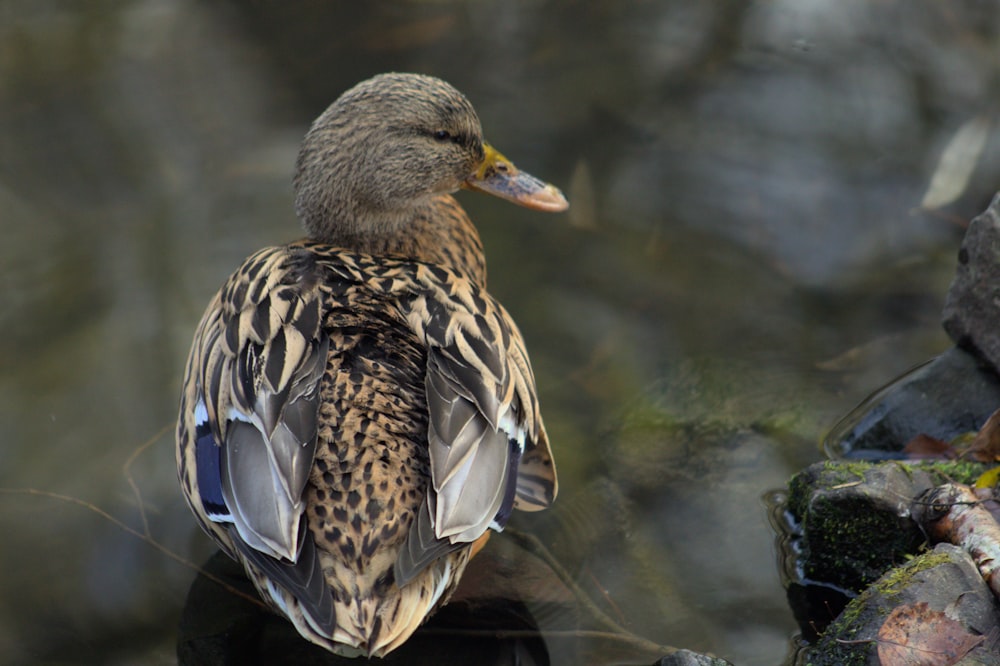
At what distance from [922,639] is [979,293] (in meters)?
1.58

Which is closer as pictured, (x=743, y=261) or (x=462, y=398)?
(x=462, y=398)

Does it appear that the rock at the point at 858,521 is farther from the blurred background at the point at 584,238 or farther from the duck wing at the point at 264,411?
the duck wing at the point at 264,411

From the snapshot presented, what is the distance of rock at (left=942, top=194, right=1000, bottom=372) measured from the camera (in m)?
4.21

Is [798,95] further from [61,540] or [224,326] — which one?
[61,540]

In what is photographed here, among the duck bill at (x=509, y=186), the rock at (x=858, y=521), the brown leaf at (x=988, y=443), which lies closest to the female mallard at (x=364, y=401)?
the duck bill at (x=509, y=186)

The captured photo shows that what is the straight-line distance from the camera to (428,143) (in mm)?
4527

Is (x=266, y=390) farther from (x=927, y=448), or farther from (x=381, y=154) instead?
(x=927, y=448)

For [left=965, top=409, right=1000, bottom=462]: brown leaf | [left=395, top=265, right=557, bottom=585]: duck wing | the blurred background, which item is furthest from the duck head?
[left=965, top=409, right=1000, bottom=462]: brown leaf

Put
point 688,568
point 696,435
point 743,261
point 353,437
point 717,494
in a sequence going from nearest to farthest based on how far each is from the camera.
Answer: point 353,437, point 688,568, point 717,494, point 696,435, point 743,261

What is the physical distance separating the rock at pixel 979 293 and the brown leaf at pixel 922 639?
1.39 metres

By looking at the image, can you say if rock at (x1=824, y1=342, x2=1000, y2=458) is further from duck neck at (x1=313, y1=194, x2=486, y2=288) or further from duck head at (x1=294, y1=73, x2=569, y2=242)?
duck head at (x1=294, y1=73, x2=569, y2=242)

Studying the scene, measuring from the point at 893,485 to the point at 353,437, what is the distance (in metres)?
1.78

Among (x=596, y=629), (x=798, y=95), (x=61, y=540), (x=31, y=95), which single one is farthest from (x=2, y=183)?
(x=798, y=95)

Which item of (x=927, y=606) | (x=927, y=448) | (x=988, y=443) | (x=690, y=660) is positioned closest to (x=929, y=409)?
(x=927, y=448)
